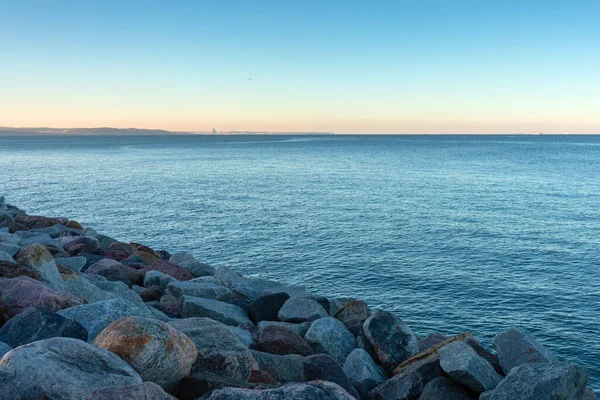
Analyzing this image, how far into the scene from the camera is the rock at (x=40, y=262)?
11.3m

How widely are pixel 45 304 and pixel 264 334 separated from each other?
13.8ft

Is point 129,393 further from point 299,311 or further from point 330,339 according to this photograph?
point 299,311

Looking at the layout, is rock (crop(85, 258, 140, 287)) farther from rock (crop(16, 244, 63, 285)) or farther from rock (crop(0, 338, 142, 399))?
rock (crop(0, 338, 142, 399))

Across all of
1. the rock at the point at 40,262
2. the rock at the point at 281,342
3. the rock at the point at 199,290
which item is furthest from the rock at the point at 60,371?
the rock at the point at 199,290

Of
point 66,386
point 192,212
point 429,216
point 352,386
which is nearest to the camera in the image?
point 66,386

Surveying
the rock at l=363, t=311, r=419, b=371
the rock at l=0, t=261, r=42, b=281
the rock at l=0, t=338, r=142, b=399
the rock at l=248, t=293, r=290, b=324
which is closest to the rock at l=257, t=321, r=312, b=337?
the rock at l=248, t=293, r=290, b=324

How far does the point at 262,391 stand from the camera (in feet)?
18.1

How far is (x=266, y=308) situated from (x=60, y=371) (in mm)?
8671

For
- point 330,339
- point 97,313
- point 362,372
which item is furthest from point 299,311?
point 97,313

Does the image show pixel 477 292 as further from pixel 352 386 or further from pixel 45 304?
pixel 45 304

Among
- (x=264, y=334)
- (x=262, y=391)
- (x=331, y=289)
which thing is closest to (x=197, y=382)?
(x=262, y=391)

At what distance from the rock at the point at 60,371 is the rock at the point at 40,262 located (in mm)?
5749

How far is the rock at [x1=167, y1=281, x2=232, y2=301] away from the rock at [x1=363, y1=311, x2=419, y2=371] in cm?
Result: 436

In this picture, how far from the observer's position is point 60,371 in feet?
18.2
